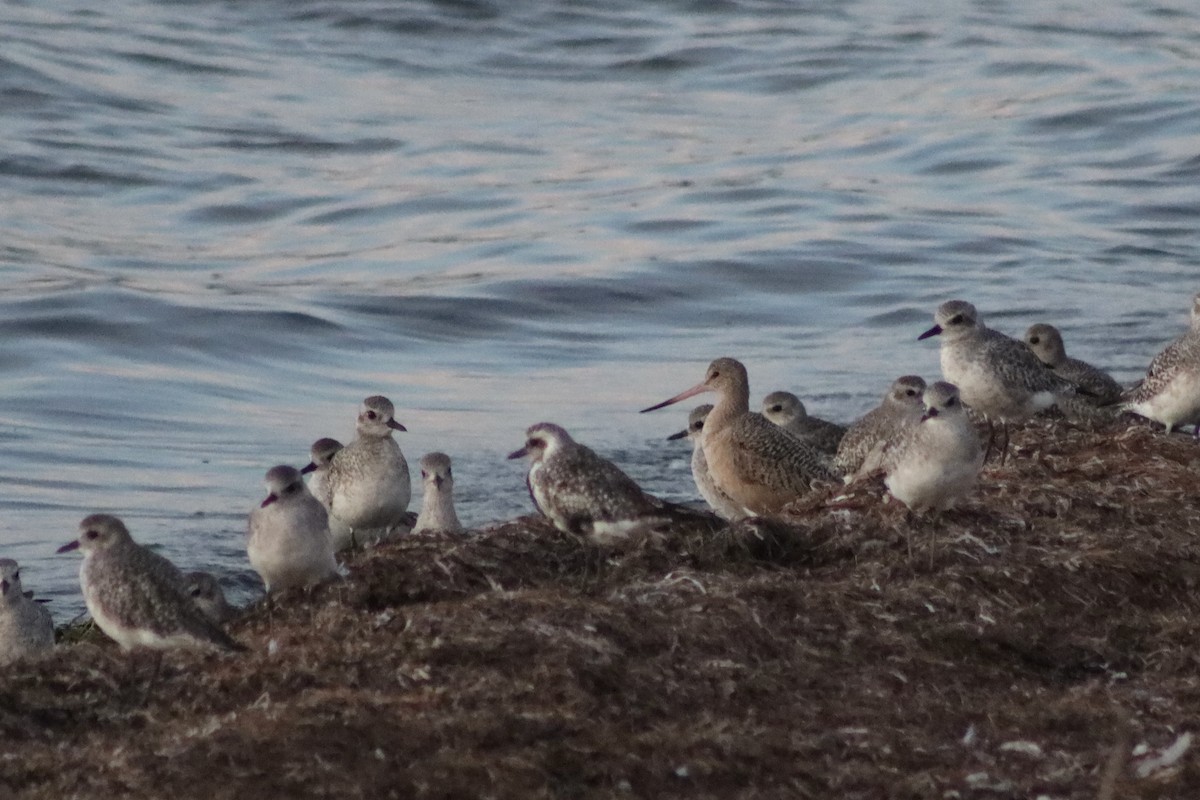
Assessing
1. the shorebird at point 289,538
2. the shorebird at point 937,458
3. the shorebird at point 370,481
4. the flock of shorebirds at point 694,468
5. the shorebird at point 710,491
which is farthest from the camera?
the shorebird at point 710,491

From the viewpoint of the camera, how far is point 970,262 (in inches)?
844

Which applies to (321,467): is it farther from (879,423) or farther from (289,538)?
(879,423)

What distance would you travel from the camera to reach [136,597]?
7641 mm

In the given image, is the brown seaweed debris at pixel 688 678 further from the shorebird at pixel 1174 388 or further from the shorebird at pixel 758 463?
the shorebird at pixel 1174 388

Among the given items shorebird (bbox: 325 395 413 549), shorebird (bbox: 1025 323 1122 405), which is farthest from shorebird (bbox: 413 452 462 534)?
shorebird (bbox: 1025 323 1122 405)

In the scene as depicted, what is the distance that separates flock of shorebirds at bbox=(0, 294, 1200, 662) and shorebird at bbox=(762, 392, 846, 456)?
0.01 meters

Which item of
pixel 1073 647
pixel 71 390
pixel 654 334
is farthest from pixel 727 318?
pixel 1073 647

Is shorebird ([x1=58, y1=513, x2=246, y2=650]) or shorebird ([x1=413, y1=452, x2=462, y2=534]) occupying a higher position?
shorebird ([x1=58, y1=513, x2=246, y2=650])

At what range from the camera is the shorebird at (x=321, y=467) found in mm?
10441

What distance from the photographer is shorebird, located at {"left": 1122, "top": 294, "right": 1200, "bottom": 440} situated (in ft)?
37.8

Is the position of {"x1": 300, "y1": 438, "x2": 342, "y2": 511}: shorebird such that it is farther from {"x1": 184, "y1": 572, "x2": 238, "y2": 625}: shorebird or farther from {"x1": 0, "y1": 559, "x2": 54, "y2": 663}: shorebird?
{"x1": 184, "y1": 572, "x2": 238, "y2": 625}: shorebird

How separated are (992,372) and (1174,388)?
3.49ft

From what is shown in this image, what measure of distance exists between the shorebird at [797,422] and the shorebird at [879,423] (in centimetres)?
84

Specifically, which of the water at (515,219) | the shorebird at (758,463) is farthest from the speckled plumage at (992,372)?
the water at (515,219)
